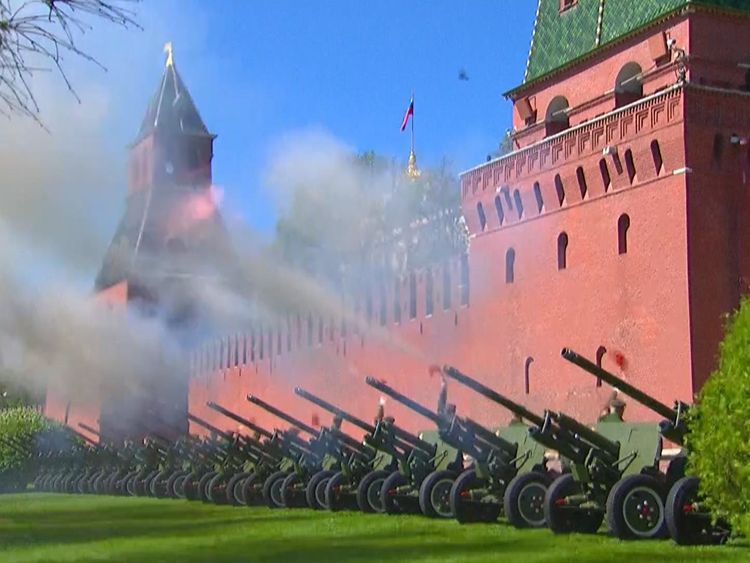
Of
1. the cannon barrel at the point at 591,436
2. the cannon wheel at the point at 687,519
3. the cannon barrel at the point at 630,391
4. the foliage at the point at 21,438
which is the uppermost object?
the foliage at the point at 21,438

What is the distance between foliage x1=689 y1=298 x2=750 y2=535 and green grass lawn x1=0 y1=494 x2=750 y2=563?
1.08 meters

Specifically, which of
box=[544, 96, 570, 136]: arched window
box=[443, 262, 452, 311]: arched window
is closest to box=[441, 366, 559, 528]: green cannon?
box=[443, 262, 452, 311]: arched window

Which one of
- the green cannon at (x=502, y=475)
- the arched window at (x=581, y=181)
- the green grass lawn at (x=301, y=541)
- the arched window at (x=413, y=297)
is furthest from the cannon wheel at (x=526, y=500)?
the arched window at (x=413, y=297)

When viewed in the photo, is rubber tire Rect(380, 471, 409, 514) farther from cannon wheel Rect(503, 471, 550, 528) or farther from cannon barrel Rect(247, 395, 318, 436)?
cannon barrel Rect(247, 395, 318, 436)

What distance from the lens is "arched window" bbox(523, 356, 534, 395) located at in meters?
35.6

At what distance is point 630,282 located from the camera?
3241 cm

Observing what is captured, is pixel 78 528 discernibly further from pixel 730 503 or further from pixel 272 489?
pixel 730 503

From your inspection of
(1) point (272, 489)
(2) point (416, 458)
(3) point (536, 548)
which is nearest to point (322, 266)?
(1) point (272, 489)

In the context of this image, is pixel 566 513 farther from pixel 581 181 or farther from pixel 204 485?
pixel 581 181

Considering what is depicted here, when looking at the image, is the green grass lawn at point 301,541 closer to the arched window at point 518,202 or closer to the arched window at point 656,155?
the arched window at point 656,155

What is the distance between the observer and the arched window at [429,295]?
39156mm

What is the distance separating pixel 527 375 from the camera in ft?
117

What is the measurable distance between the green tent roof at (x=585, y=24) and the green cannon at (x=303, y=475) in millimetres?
15740

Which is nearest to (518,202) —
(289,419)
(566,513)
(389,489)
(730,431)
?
(289,419)
